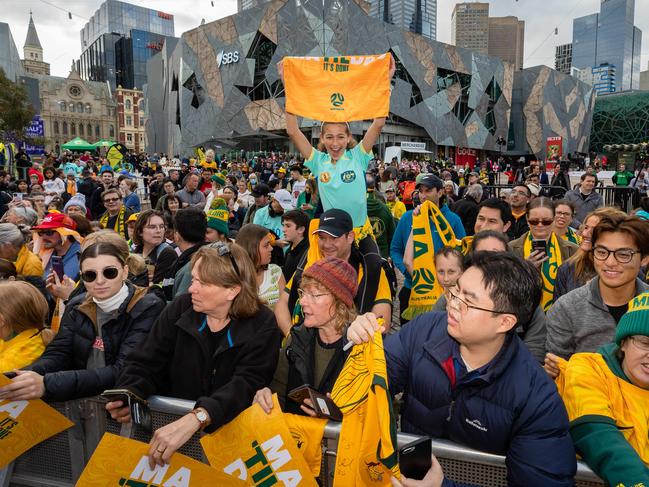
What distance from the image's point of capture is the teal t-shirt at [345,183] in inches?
162

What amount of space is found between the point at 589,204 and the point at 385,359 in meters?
7.47

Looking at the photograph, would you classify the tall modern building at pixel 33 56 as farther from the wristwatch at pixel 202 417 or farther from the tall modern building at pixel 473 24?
the wristwatch at pixel 202 417

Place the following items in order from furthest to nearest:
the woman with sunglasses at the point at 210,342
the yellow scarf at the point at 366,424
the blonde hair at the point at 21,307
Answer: the blonde hair at the point at 21,307, the woman with sunglasses at the point at 210,342, the yellow scarf at the point at 366,424

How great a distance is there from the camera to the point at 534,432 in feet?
5.92

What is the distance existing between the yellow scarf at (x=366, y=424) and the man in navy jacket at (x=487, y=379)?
126 mm

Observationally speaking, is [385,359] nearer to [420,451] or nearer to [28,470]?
[420,451]

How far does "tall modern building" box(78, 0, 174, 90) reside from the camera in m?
133

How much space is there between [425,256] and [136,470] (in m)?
3.35

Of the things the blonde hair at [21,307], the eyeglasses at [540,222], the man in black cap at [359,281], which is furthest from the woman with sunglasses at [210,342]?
the eyeglasses at [540,222]

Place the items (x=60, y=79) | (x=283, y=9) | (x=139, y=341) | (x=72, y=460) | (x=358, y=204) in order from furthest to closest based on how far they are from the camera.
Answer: (x=60, y=79) → (x=283, y=9) → (x=358, y=204) → (x=139, y=341) → (x=72, y=460)

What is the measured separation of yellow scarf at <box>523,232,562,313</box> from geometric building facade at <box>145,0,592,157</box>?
→ 37.4 meters

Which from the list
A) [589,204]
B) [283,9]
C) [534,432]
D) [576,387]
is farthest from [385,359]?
[283,9]

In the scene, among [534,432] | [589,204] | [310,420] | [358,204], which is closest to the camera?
[534,432]

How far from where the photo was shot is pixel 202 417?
7.27 ft
